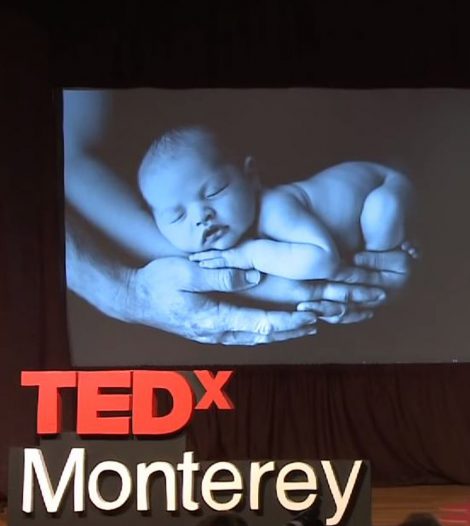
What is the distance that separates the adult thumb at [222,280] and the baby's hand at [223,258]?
0.08ft

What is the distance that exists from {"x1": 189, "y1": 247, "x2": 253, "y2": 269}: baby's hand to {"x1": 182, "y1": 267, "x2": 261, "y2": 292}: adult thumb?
2 cm

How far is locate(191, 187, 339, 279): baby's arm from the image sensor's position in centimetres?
437

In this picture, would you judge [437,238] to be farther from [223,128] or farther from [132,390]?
[132,390]

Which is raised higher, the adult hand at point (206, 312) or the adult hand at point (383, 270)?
the adult hand at point (383, 270)

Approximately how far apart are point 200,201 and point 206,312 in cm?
55

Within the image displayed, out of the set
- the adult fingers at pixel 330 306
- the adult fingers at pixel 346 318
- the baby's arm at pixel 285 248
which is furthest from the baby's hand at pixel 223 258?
the adult fingers at pixel 346 318

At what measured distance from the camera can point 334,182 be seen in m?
4.44

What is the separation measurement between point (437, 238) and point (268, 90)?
1.11 m

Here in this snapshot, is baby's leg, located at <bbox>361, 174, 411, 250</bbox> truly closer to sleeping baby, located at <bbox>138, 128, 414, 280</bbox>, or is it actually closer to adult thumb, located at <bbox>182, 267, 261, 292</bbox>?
sleeping baby, located at <bbox>138, 128, 414, 280</bbox>

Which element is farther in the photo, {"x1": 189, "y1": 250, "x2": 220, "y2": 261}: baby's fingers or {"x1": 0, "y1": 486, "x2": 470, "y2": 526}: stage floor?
{"x1": 189, "y1": 250, "x2": 220, "y2": 261}: baby's fingers

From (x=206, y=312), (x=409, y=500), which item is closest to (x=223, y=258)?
(x=206, y=312)

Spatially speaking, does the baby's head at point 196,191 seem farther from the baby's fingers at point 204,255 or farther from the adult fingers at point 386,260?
the adult fingers at point 386,260

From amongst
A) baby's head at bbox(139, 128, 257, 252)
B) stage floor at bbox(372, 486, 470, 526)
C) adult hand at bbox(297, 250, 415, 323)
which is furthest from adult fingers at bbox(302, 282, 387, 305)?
stage floor at bbox(372, 486, 470, 526)

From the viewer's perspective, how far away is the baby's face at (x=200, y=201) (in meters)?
4.40
